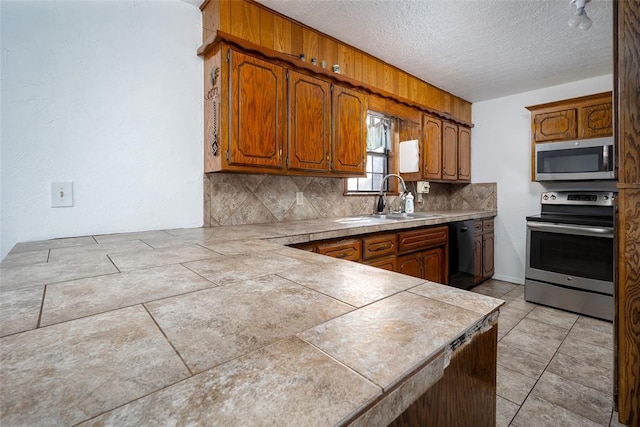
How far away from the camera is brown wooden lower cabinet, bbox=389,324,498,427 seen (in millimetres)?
586

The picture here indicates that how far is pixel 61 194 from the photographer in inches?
63.9

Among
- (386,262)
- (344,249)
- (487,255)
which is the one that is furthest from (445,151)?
(344,249)

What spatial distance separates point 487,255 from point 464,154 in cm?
137

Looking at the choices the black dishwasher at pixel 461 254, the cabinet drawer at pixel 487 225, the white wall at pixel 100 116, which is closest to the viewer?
the white wall at pixel 100 116

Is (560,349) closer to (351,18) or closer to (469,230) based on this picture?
(469,230)

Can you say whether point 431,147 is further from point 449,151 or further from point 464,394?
point 464,394

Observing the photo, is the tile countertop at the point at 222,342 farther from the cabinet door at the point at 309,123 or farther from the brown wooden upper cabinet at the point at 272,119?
the cabinet door at the point at 309,123

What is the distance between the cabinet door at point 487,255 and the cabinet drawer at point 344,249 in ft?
7.53

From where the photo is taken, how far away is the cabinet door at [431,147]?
11.3ft

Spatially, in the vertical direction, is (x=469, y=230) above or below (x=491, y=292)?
above

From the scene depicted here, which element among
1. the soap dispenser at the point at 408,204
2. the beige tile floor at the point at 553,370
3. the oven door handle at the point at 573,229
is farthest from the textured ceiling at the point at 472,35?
the beige tile floor at the point at 553,370

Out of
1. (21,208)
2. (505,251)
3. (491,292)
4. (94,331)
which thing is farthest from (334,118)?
(505,251)

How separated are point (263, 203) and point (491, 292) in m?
2.91

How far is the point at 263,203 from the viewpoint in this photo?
240cm
